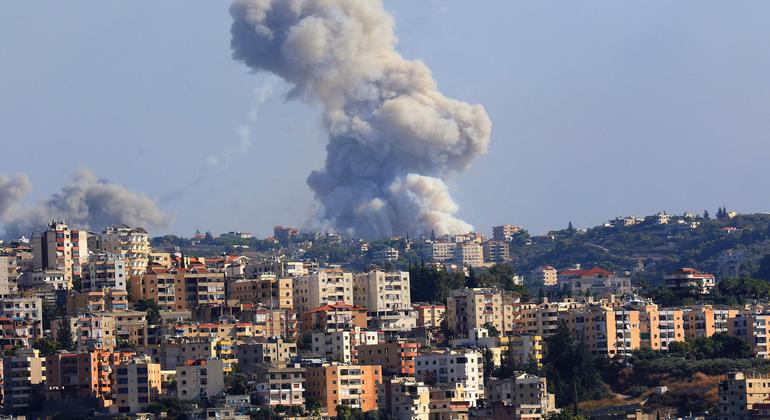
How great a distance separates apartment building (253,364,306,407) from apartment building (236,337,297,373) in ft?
11.9

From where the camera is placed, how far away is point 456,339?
72.9 m

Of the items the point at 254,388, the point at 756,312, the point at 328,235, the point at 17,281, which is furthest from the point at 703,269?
the point at 254,388

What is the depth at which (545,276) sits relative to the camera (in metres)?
117

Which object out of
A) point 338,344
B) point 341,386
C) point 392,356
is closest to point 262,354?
point 338,344

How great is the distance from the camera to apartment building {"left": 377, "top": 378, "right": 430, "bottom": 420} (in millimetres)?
61312

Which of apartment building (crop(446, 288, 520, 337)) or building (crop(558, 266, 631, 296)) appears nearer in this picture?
apartment building (crop(446, 288, 520, 337))

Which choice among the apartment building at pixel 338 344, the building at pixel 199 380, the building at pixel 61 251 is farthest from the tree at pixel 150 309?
the building at pixel 199 380

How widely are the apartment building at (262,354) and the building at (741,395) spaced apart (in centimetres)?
1287

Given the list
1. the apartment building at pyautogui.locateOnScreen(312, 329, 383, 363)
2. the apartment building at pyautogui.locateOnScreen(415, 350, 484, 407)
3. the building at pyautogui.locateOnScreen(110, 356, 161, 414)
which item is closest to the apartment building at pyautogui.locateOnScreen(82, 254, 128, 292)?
the apartment building at pyautogui.locateOnScreen(312, 329, 383, 363)

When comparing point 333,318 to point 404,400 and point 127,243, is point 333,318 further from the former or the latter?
point 127,243

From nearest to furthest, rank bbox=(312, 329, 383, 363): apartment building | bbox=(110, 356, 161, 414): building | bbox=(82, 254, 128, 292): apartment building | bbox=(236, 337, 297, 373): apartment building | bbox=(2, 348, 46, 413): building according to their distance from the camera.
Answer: bbox=(110, 356, 161, 414): building → bbox=(2, 348, 46, 413): building → bbox=(236, 337, 297, 373): apartment building → bbox=(312, 329, 383, 363): apartment building → bbox=(82, 254, 128, 292): apartment building

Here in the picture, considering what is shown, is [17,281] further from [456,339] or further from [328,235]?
[328,235]

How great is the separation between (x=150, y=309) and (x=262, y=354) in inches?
331

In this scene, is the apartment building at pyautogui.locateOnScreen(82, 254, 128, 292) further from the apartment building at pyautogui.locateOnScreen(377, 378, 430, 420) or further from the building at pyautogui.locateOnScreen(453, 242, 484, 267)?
the building at pyautogui.locateOnScreen(453, 242, 484, 267)
